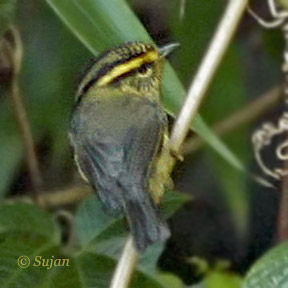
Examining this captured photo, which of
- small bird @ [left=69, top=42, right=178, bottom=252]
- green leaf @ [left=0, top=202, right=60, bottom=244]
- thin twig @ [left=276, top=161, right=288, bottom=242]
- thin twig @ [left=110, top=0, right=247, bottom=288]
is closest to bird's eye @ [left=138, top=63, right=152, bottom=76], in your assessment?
small bird @ [left=69, top=42, right=178, bottom=252]

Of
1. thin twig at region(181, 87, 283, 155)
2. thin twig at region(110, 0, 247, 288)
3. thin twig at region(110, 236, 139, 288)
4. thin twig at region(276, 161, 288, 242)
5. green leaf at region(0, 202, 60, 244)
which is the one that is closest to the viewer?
thin twig at region(110, 236, 139, 288)

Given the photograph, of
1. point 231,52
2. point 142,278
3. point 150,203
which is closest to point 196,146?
point 231,52

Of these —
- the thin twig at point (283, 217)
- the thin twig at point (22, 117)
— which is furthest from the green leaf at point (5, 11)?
the thin twig at point (283, 217)

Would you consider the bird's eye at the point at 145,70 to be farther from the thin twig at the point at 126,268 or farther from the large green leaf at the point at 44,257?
the thin twig at the point at 126,268

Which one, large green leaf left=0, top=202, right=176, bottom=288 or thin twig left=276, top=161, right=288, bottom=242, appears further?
thin twig left=276, top=161, right=288, bottom=242

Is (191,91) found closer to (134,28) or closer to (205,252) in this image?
(134,28)

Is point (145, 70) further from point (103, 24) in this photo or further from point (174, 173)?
point (174, 173)

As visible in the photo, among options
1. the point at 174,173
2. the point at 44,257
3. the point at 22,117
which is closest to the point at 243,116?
the point at 174,173

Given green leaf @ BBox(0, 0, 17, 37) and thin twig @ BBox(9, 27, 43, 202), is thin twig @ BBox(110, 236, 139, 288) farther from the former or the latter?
thin twig @ BBox(9, 27, 43, 202)
